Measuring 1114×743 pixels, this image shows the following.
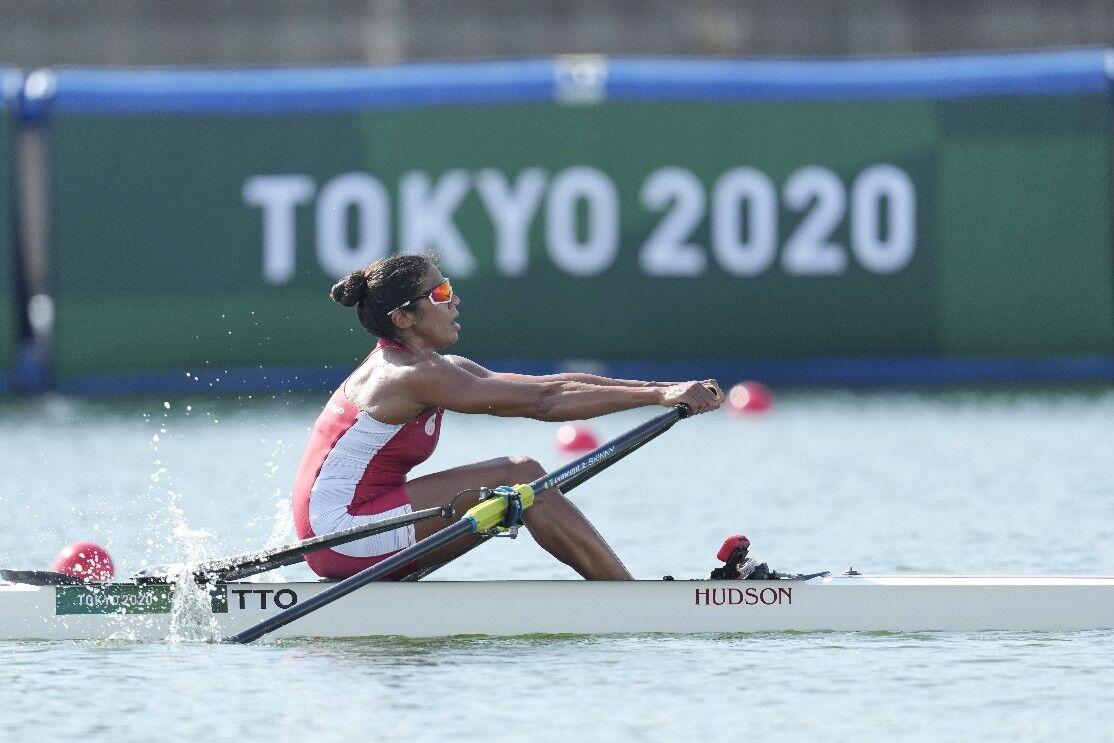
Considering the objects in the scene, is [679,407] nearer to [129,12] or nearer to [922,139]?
[922,139]

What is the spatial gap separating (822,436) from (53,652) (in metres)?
8.08

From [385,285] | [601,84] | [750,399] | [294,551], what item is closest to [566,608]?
[294,551]

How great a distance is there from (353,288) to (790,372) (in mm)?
9432

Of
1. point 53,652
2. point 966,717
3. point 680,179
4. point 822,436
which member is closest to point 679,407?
point 966,717

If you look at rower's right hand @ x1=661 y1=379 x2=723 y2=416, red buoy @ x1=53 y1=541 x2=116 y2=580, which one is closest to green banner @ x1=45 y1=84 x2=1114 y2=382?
red buoy @ x1=53 y1=541 x2=116 y2=580

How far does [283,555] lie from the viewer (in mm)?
8656

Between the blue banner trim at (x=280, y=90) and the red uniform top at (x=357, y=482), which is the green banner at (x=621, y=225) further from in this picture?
the red uniform top at (x=357, y=482)

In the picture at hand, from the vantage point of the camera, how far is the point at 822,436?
15812mm

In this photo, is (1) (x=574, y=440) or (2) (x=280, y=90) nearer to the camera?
(1) (x=574, y=440)

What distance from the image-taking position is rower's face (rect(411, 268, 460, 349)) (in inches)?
344

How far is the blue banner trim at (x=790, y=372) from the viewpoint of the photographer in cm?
1767

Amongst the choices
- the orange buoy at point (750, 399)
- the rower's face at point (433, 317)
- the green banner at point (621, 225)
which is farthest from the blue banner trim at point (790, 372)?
the rower's face at point (433, 317)

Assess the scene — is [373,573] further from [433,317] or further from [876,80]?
[876,80]

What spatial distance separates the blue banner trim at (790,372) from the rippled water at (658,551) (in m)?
0.19
